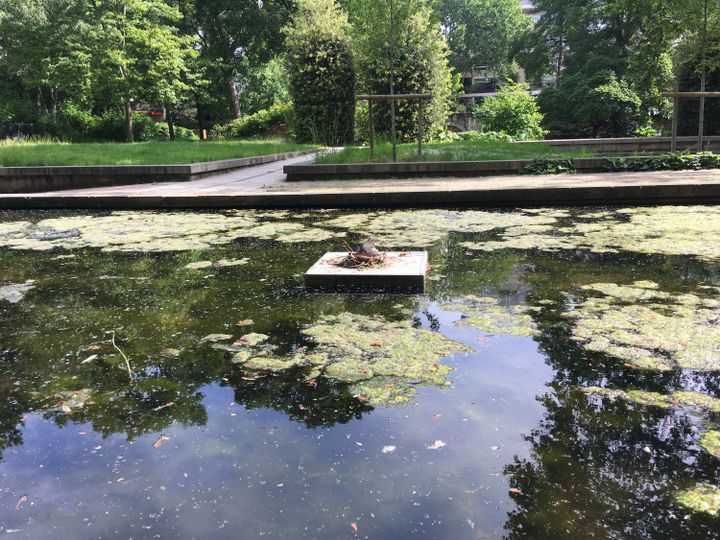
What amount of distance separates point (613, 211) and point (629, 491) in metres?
5.77

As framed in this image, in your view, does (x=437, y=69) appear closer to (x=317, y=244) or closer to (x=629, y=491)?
(x=317, y=244)

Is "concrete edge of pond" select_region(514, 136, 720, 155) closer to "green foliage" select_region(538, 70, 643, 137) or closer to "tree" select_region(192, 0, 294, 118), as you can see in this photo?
"green foliage" select_region(538, 70, 643, 137)

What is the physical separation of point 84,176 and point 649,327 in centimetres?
993

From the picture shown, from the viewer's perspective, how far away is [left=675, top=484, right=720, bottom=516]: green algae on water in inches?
66.1

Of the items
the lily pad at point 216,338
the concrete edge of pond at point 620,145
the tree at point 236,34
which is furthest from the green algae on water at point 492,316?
the tree at point 236,34

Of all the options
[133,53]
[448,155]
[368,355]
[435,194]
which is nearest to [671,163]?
[448,155]

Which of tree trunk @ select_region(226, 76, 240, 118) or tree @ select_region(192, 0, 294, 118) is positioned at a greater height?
tree @ select_region(192, 0, 294, 118)

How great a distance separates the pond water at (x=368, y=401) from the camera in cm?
173

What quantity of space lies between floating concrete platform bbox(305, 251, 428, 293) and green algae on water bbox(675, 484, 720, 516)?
7.66 ft

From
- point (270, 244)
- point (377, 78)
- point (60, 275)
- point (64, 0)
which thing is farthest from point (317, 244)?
point (64, 0)

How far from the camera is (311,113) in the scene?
18047mm

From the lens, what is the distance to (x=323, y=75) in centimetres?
1728

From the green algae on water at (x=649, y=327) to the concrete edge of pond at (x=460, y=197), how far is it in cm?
354

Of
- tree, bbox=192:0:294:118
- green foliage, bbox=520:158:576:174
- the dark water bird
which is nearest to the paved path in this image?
green foliage, bbox=520:158:576:174
